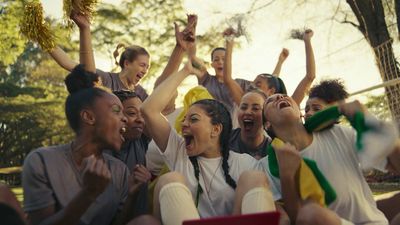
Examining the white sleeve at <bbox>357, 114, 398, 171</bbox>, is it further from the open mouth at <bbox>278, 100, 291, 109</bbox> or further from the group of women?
the open mouth at <bbox>278, 100, 291, 109</bbox>

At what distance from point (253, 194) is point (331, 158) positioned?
0.59 meters

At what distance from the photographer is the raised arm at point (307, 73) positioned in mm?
5535

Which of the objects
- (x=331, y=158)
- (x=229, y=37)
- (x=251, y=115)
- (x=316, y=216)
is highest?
(x=229, y=37)

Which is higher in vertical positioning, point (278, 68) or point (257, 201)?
point (278, 68)

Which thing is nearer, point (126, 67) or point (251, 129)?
point (251, 129)

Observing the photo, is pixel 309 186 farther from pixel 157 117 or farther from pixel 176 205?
pixel 157 117

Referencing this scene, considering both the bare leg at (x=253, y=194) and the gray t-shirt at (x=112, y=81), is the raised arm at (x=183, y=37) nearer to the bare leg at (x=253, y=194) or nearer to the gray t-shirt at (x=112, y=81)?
the gray t-shirt at (x=112, y=81)

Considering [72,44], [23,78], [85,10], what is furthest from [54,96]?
[85,10]

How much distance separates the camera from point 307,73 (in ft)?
18.7

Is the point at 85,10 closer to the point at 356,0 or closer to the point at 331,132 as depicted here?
the point at 331,132

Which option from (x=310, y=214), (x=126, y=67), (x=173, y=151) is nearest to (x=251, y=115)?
(x=173, y=151)

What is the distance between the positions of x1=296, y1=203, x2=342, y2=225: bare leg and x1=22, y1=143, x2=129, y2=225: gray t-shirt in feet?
3.20

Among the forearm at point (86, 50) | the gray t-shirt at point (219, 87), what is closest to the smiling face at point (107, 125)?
the forearm at point (86, 50)

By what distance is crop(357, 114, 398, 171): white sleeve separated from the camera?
109 inches
